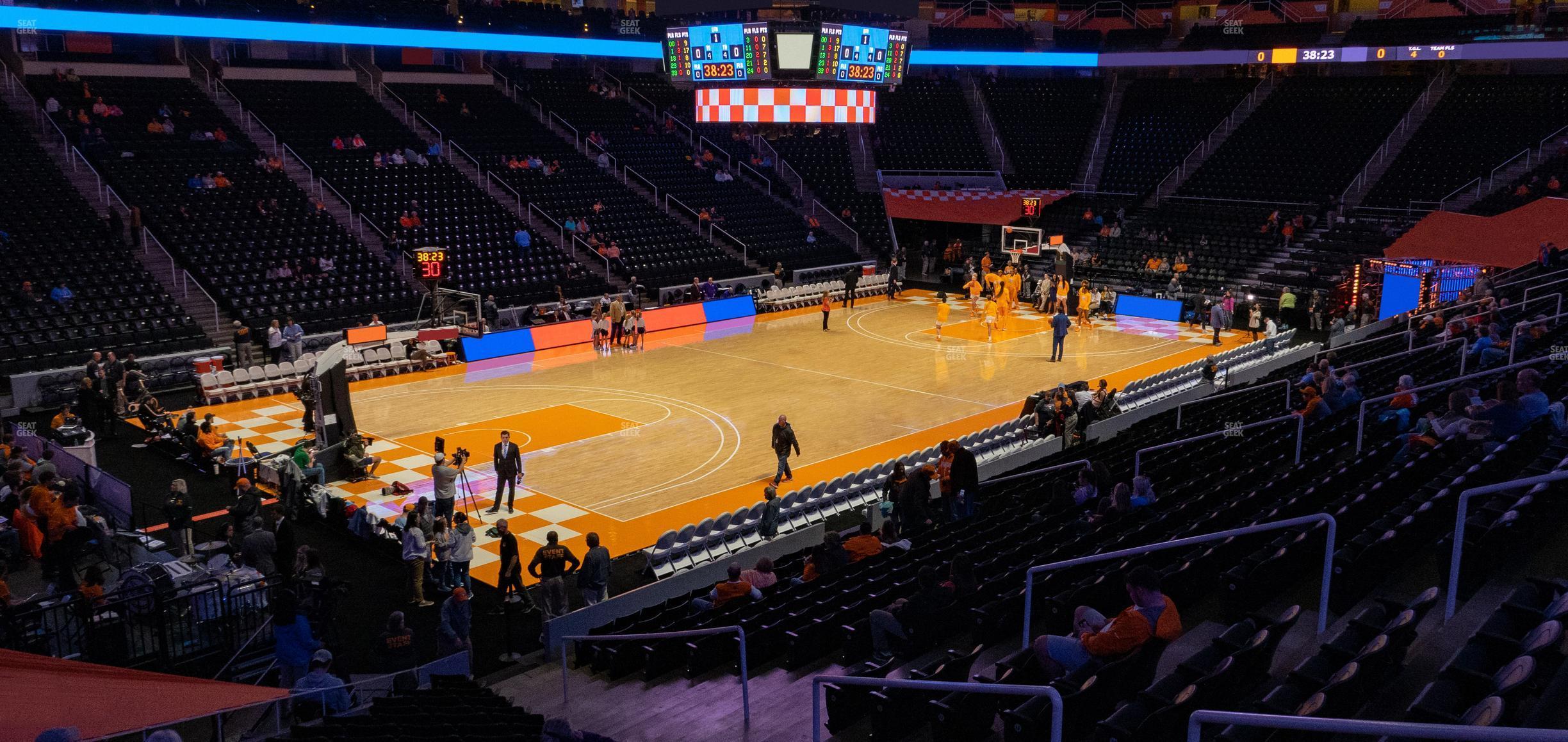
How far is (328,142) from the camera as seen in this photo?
36500mm

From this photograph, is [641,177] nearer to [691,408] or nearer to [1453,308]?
[691,408]

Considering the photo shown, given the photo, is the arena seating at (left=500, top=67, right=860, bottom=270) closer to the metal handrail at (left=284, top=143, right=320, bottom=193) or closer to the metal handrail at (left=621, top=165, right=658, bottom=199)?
the metal handrail at (left=621, top=165, right=658, bottom=199)

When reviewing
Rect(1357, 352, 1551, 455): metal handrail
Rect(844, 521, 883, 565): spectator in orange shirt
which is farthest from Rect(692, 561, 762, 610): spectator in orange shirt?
Rect(1357, 352, 1551, 455): metal handrail

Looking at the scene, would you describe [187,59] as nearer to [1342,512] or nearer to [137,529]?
[137,529]

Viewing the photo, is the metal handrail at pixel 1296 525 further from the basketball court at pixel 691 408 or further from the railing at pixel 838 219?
the railing at pixel 838 219

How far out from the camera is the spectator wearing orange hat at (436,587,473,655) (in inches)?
459

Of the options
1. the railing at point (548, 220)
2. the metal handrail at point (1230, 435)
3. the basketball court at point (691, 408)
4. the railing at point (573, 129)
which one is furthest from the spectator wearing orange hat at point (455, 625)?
the railing at point (573, 129)

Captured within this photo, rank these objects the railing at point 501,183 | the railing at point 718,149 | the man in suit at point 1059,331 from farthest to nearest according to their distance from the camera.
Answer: the railing at point 718,149
the railing at point 501,183
the man in suit at point 1059,331

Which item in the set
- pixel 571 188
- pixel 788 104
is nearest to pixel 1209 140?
pixel 571 188

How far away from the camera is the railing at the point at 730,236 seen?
40031mm

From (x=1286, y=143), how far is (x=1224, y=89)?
5.95 m

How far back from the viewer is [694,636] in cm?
991

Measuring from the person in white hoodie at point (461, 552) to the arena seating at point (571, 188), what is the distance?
2210 cm

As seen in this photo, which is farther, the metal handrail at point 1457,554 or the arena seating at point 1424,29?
the arena seating at point 1424,29
